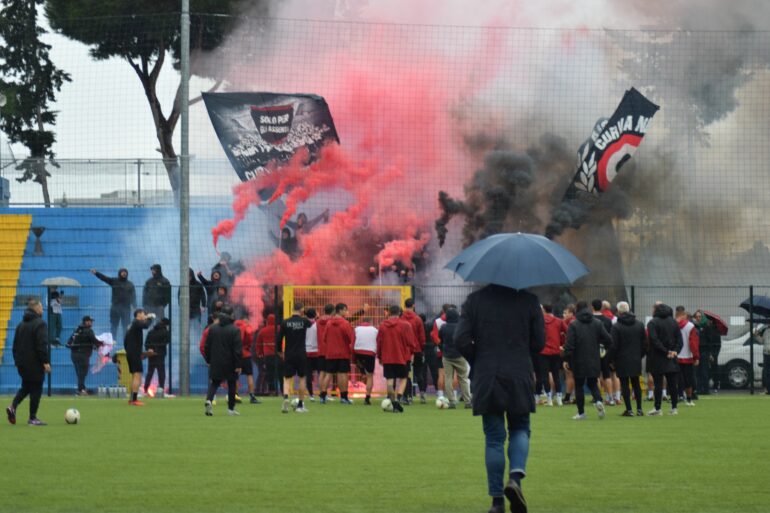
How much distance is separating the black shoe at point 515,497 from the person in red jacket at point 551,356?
45.4 feet

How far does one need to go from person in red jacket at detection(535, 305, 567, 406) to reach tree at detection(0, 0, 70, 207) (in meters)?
23.7

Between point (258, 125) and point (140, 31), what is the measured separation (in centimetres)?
1076

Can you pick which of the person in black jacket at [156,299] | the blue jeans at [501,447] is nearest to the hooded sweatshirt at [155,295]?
the person in black jacket at [156,299]

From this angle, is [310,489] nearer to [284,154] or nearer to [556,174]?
[284,154]

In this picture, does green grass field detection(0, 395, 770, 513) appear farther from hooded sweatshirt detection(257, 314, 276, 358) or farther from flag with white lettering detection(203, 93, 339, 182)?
flag with white lettering detection(203, 93, 339, 182)

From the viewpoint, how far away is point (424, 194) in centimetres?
3522

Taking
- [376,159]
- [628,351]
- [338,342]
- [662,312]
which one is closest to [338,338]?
[338,342]

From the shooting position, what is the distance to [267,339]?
87.4 feet

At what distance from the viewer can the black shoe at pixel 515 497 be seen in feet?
28.6

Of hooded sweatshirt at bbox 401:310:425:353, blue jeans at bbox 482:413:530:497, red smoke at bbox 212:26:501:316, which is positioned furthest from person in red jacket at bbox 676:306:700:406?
blue jeans at bbox 482:413:530:497

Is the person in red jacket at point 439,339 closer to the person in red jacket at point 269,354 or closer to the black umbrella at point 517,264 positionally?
the person in red jacket at point 269,354

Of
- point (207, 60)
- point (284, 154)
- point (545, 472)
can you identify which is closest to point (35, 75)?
point (207, 60)

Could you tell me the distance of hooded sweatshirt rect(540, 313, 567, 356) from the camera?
22656 mm

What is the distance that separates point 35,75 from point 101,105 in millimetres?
9408
